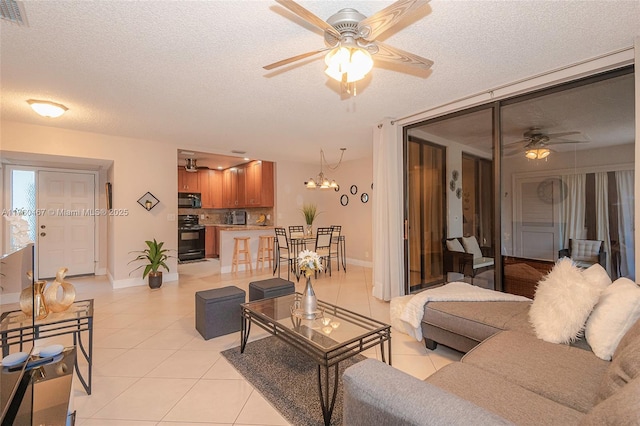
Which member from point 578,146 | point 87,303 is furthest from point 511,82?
point 87,303

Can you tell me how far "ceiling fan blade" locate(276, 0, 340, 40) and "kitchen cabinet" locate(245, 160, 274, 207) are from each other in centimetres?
552

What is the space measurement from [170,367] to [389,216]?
2952 millimetres

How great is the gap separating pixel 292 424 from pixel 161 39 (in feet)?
8.76

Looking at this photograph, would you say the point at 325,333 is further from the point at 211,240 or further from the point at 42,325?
the point at 211,240

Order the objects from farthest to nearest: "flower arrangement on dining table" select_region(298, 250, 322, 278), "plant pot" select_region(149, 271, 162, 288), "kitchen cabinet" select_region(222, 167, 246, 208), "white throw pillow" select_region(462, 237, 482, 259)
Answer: "kitchen cabinet" select_region(222, 167, 246, 208)
"plant pot" select_region(149, 271, 162, 288)
"white throw pillow" select_region(462, 237, 482, 259)
"flower arrangement on dining table" select_region(298, 250, 322, 278)

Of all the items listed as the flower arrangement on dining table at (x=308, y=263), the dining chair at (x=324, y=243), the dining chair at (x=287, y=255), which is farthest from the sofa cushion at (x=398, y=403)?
the dining chair at (x=324, y=243)

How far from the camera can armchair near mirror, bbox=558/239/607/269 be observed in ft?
8.96

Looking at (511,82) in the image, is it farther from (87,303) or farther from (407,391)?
(87,303)

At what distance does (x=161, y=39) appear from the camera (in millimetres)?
2111

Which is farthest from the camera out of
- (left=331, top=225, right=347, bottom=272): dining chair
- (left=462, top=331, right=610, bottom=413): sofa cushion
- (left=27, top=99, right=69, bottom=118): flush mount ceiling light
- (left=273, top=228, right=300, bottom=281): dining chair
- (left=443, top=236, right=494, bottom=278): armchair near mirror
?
(left=331, top=225, right=347, bottom=272): dining chair

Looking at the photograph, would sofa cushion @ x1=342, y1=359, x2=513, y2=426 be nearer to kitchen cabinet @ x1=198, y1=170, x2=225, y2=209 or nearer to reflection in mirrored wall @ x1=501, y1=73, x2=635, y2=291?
reflection in mirrored wall @ x1=501, y1=73, x2=635, y2=291

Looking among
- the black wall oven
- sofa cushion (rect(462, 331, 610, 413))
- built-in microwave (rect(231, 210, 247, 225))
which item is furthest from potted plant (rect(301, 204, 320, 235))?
sofa cushion (rect(462, 331, 610, 413))

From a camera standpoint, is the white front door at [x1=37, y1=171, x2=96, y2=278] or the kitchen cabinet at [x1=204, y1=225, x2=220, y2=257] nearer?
the white front door at [x1=37, y1=171, x2=96, y2=278]

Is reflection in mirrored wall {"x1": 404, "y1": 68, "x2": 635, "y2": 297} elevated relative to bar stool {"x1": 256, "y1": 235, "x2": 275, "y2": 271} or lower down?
elevated
